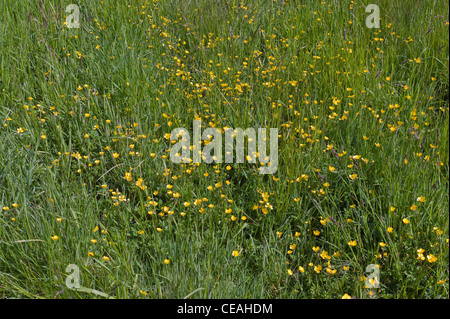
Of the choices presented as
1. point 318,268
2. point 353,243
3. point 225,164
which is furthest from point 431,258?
point 225,164

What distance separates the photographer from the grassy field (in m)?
2.05

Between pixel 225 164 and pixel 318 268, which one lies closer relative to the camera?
pixel 318 268

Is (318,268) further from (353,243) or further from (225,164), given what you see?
(225,164)

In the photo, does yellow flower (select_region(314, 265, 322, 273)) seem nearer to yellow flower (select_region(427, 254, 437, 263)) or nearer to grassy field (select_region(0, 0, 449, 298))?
grassy field (select_region(0, 0, 449, 298))

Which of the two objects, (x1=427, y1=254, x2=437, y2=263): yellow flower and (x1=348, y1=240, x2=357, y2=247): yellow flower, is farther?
(x1=348, y1=240, x2=357, y2=247): yellow flower

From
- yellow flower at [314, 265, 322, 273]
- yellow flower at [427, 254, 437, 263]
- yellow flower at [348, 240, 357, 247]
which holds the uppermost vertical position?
yellow flower at [348, 240, 357, 247]

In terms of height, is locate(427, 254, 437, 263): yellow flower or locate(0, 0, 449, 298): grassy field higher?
locate(0, 0, 449, 298): grassy field

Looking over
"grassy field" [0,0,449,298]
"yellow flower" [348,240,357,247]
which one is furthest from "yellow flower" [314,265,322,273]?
"yellow flower" [348,240,357,247]

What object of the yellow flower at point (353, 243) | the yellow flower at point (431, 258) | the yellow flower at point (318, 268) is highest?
the yellow flower at point (353, 243)

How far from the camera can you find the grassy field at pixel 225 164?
2055 mm

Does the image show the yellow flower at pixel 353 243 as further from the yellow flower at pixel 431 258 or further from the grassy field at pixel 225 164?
the yellow flower at pixel 431 258

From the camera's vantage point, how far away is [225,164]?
2639mm

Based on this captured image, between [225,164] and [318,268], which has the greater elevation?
[225,164]

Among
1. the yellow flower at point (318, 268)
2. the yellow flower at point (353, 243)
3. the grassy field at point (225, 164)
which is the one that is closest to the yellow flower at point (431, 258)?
the grassy field at point (225, 164)
